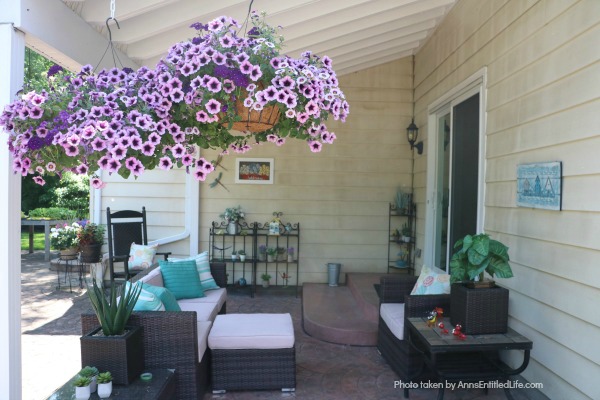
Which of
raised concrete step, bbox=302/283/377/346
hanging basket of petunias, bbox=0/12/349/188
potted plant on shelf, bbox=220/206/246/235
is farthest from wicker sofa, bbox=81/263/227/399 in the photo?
potted plant on shelf, bbox=220/206/246/235

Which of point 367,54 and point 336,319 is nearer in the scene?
point 336,319

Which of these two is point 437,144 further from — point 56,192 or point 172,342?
point 56,192

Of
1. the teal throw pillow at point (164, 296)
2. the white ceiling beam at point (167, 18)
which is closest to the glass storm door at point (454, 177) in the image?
the white ceiling beam at point (167, 18)

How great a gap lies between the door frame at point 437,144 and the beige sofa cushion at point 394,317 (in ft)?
3.16

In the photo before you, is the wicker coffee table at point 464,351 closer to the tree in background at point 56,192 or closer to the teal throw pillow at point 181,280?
the teal throw pillow at point 181,280

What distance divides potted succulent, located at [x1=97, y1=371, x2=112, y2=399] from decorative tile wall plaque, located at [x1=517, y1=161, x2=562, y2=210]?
263 cm

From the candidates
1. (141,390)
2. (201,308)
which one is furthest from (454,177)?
(141,390)

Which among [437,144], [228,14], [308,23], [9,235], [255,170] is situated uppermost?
[308,23]

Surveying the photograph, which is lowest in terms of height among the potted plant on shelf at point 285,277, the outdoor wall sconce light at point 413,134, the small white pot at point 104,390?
the potted plant on shelf at point 285,277

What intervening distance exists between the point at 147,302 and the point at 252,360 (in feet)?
2.63

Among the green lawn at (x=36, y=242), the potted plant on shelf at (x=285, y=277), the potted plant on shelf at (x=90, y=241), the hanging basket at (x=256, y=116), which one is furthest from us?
the green lawn at (x=36, y=242)

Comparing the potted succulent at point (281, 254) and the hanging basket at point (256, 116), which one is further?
the potted succulent at point (281, 254)

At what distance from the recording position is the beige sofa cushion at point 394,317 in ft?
10.8

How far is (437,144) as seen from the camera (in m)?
5.29
